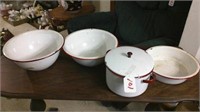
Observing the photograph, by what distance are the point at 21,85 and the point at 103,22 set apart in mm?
863

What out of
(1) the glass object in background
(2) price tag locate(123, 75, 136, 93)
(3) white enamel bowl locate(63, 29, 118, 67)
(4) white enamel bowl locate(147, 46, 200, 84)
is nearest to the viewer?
(2) price tag locate(123, 75, 136, 93)

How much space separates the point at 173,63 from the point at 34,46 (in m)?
0.61

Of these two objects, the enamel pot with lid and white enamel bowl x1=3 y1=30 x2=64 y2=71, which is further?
white enamel bowl x1=3 y1=30 x2=64 y2=71

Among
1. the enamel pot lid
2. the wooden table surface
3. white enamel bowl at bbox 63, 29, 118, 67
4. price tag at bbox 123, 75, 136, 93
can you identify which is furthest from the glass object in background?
price tag at bbox 123, 75, 136, 93

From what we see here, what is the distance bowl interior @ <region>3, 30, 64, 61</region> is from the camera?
821mm

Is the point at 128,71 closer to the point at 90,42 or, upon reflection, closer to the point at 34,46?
A: the point at 90,42

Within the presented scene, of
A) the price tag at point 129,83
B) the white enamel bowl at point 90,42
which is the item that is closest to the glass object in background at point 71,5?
the white enamel bowl at point 90,42

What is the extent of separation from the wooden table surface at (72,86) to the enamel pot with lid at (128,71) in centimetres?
4

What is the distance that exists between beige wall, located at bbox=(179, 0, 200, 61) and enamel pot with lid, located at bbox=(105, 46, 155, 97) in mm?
423

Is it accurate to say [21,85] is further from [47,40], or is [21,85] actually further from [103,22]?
[103,22]

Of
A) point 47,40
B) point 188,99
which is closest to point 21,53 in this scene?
point 47,40

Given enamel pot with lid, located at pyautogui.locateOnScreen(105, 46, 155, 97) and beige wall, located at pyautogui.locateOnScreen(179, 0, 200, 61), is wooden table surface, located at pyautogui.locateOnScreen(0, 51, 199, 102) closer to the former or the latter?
enamel pot with lid, located at pyautogui.locateOnScreen(105, 46, 155, 97)

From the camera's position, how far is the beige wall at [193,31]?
94 centimetres

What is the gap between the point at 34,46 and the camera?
87 centimetres
